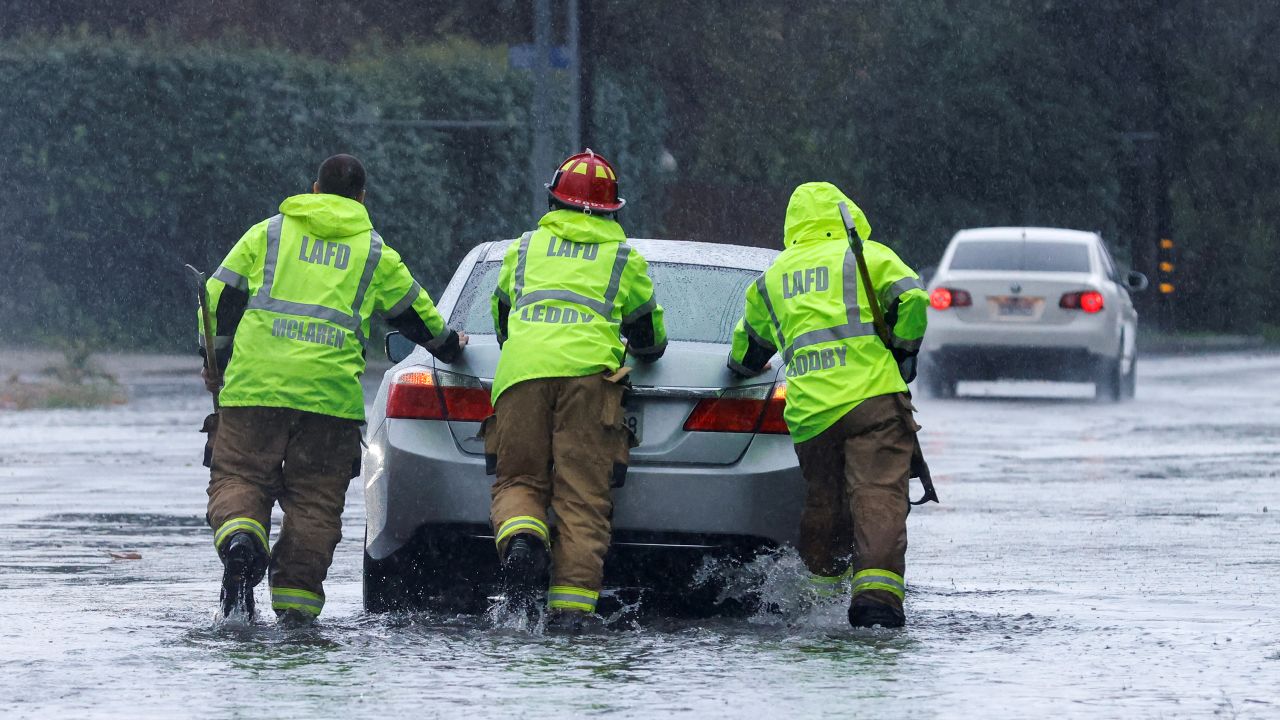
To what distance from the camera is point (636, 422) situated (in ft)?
26.6

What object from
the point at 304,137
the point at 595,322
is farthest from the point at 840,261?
the point at 304,137

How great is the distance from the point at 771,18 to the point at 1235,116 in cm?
826

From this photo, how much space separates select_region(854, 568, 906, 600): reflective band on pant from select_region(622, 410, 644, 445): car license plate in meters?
0.82

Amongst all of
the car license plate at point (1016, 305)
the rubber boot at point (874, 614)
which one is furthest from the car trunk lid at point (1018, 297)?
the rubber boot at point (874, 614)

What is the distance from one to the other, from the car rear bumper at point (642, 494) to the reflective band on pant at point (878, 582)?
10.6 inches

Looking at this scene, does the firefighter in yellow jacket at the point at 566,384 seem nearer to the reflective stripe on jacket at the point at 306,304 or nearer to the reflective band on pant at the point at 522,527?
the reflective band on pant at the point at 522,527

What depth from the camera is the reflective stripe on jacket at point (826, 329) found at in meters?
8.12

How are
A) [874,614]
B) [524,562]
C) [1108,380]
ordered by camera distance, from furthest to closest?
[1108,380], [874,614], [524,562]

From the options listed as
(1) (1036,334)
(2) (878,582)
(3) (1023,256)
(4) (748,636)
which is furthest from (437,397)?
(3) (1023,256)

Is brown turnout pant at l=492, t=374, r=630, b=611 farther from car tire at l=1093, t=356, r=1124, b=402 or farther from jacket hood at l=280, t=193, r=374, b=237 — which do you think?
car tire at l=1093, t=356, r=1124, b=402

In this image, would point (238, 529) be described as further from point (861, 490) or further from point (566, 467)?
point (861, 490)

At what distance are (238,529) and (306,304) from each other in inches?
29.5

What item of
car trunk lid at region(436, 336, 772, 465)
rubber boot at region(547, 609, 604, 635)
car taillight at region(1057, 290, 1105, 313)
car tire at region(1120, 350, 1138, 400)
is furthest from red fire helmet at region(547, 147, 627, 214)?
car tire at region(1120, 350, 1138, 400)

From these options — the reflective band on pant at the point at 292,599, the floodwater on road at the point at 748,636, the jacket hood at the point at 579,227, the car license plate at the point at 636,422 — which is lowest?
the floodwater on road at the point at 748,636
